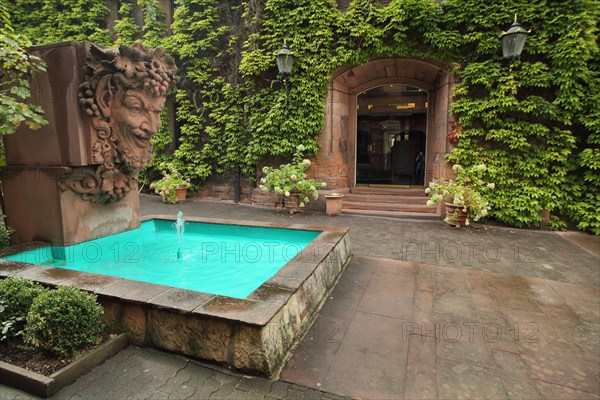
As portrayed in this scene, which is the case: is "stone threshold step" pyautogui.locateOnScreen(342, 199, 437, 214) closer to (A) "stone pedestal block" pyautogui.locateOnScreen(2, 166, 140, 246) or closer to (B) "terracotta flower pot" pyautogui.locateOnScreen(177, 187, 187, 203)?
(B) "terracotta flower pot" pyautogui.locateOnScreen(177, 187, 187, 203)

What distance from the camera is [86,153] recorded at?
392 cm

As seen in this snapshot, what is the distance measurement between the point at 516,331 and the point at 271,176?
6.12 metres

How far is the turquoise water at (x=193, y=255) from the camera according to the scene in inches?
→ 148

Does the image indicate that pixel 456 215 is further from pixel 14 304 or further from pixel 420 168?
pixel 14 304

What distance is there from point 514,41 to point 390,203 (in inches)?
161

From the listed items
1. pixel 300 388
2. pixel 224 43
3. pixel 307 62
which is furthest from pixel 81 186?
pixel 224 43

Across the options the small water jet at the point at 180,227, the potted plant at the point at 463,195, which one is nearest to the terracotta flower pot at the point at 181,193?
the small water jet at the point at 180,227

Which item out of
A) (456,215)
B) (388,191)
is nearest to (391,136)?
(388,191)

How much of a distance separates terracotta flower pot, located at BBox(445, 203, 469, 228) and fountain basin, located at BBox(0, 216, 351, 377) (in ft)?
14.9

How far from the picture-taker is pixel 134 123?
4.17m

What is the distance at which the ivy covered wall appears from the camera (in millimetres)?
6383

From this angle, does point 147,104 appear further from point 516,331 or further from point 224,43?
point 224,43

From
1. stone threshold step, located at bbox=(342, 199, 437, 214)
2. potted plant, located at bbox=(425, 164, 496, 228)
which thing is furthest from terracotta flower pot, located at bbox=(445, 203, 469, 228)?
stone threshold step, located at bbox=(342, 199, 437, 214)

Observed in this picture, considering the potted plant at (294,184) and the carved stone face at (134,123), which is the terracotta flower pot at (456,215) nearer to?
the potted plant at (294,184)
